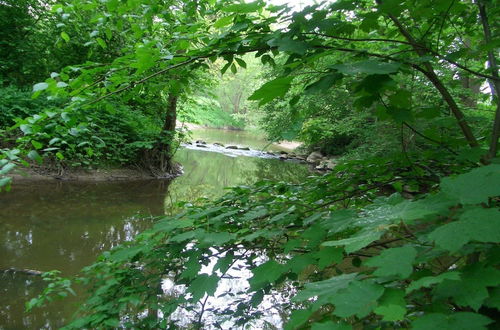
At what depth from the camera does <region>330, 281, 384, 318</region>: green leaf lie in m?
0.54

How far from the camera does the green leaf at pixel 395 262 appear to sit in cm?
55

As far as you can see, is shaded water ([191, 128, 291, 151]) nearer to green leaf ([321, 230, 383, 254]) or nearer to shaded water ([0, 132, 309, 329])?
shaded water ([0, 132, 309, 329])

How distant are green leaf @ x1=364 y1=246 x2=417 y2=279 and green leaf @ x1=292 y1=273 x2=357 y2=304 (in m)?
0.08

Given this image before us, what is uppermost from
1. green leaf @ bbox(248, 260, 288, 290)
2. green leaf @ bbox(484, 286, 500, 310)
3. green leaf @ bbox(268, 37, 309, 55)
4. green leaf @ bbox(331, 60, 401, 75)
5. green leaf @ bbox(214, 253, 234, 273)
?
green leaf @ bbox(268, 37, 309, 55)

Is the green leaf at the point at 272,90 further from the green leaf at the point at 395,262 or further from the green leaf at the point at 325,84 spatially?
the green leaf at the point at 395,262

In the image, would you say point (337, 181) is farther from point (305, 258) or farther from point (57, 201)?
point (57, 201)

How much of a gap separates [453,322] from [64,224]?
6263 millimetres

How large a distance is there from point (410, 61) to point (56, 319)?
3.62 meters

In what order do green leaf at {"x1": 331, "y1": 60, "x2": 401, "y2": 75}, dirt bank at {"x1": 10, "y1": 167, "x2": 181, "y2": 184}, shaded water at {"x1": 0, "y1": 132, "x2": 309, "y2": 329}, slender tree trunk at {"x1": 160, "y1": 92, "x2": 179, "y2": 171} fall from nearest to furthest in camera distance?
green leaf at {"x1": 331, "y1": 60, "x2": 401, "y2": 75} → shaded water at {"x1": 0, "y1": 132, "x2": 309, "y2": 329} → dirt bank at {"x1": 10, "y1": 167, "x2": 181, "y2": 184} → slender tree trunk at {"x1": 160, "y1": 92, "x2": 179, "y2": 171}

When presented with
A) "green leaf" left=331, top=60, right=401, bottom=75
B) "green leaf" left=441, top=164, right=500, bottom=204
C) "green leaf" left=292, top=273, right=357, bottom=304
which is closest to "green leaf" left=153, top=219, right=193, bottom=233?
"green leaf" left=292, top=273, right=357, bottom=304

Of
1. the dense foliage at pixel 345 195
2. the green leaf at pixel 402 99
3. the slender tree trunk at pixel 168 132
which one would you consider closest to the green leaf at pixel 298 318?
the dense foliage at pixel 345 195

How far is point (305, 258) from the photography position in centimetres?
97

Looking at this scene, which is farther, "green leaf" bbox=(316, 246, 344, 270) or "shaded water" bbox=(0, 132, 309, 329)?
"shaded water" bbox=(0, 132, 309, 329)

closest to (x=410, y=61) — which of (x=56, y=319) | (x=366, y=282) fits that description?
(x=366, y=282)
